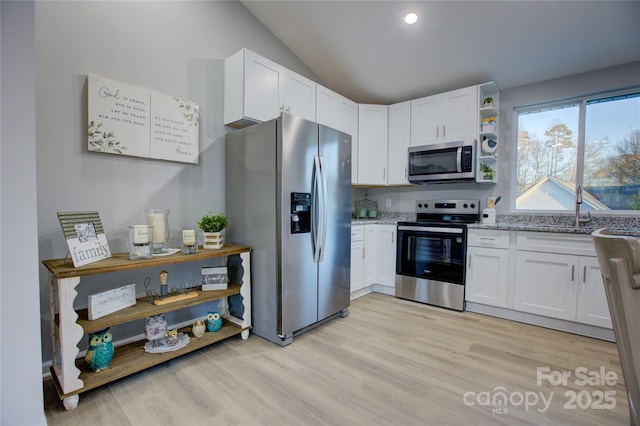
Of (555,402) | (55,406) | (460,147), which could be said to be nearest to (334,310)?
(555,402)

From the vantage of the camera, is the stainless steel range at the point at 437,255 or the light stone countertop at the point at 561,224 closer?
the light stone countertop at the point at 561,224

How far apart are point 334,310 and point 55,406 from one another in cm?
191

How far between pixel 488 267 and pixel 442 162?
47.9 inches

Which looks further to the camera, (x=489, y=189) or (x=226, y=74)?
(x=489, y=189)

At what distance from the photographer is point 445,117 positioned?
3.26m

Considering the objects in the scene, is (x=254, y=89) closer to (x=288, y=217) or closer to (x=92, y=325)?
(x=288, y=217)

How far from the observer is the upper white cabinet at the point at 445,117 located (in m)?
3.09

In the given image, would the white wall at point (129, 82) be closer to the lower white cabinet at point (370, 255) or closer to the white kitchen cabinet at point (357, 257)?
the white kitchen cabinet at point (357, 257)

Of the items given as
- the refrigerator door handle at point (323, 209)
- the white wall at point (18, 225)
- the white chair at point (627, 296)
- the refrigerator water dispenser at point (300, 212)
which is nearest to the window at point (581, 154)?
the refrigerator door handle at point (323, 209)

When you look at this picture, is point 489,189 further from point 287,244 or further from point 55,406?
point 55,406

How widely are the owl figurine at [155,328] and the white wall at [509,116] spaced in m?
3.06

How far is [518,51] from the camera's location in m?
2.70

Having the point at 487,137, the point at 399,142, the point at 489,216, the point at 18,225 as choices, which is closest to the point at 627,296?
the point at 18,225

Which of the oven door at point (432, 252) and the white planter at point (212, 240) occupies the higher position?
the white planter at point (212, 240)
